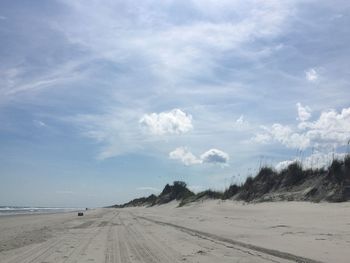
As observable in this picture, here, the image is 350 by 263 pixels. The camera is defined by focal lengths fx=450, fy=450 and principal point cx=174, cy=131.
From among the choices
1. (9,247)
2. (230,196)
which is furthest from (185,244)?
(230,196)

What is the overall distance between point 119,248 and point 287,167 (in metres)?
17.9

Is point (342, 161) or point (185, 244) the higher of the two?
point (342, 161)

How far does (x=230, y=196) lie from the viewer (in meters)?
35.8

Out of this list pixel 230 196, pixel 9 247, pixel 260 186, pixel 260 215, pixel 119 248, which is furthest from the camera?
pixel 230 196

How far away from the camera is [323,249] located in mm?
9719

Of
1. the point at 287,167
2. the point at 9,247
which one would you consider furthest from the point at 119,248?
the point at 287,167

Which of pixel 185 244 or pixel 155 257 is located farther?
pixel 185 244

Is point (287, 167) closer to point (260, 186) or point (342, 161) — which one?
point (260, 186)

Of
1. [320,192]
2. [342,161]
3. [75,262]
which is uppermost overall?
[342,161]

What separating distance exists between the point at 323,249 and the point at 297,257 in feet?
2.98

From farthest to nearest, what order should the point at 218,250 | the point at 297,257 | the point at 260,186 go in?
the point at 260,186
the point at 218,250
the point at 297,257

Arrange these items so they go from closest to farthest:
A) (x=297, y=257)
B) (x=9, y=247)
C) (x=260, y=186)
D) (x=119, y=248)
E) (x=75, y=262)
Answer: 1. (x=297, y=257)
2. (x=75, y=262)
3. (x=119, y=248)
4. (x=9, y=247)
5. (x=260, y=186)

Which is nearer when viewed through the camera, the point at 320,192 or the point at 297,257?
the point at 297,257

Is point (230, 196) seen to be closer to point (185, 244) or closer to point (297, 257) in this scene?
point (185, 244)
